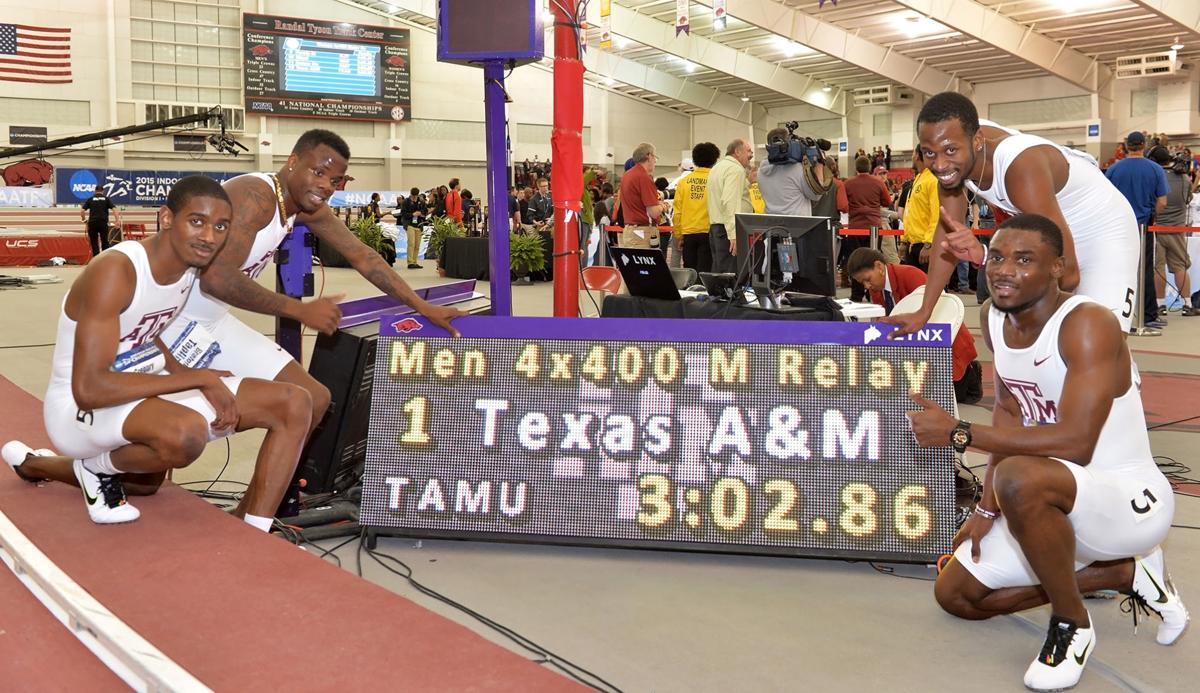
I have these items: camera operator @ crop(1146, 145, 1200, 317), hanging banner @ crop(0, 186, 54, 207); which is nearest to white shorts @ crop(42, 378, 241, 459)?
camera operator @ crop(1146, 145, 1200, 317)

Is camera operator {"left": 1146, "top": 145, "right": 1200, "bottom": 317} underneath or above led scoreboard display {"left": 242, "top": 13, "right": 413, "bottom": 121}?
underneath

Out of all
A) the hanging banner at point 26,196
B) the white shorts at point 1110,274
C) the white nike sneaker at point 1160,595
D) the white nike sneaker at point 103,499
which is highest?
the hanging banner at point 26,196

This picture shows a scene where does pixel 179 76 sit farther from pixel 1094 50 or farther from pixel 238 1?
pixel 1094 50

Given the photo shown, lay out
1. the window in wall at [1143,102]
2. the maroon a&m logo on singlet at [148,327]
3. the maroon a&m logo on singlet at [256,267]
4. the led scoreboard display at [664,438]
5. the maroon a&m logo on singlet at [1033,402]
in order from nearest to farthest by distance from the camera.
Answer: the maroon a&m logo on singlet at [1033,402] → the led scoreboard display at [664,438] → the maroon a&m logo on singlet at [148,327] → the maroon a&m logo on singlet at [256,267] → the window in wall at [1143,102]

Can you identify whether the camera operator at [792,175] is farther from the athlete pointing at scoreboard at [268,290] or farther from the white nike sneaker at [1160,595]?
the white nike sneaker at [1160,595]

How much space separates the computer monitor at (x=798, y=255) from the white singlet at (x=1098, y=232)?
75.6 inches

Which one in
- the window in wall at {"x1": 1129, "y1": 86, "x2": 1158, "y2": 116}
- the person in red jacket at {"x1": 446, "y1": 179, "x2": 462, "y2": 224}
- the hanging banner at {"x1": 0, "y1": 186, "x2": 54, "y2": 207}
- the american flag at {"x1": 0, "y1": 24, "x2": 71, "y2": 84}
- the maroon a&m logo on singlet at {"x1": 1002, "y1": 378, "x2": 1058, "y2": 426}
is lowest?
the maroon a&m logo on singlet at {"x1": 1002, "y1": 378, "x2": 1058, "y2": 426}

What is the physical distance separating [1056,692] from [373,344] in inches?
115

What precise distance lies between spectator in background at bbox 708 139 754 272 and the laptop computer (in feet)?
8.43

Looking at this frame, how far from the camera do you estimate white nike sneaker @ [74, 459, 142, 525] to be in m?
3.95

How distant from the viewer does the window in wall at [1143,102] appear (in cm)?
2756

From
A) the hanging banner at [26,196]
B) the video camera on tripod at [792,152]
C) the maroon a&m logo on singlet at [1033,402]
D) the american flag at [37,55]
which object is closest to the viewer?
the maroon a&m logo on singlet at [1033,402]

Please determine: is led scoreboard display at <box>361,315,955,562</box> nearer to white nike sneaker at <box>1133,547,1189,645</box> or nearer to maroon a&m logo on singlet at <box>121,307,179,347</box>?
white nike sneaker at <box>1133,547,1189,645</box>

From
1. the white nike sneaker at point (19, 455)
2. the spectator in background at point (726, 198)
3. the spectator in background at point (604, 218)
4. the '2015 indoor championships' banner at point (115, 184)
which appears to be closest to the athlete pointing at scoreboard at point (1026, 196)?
the white nike sneaker at point (19, 455)
